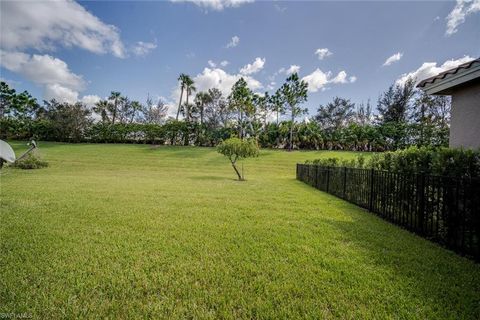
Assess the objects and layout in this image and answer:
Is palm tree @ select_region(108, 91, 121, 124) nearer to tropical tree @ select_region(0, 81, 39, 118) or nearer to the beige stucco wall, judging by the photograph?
tropical tree @ select_region(0, 81, 39, 118)

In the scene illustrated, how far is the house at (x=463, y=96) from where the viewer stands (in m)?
4.14

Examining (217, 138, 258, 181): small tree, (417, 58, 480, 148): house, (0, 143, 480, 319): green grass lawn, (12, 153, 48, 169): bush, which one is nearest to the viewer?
(0, 143, 480, 319): green grass lawn

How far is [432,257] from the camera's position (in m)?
3.24

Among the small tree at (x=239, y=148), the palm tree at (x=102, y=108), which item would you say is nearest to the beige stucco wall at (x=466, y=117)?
the small tree at (x=239, y=148)

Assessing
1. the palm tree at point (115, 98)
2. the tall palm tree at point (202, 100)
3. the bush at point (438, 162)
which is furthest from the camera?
the palm tree at point (115, 98)

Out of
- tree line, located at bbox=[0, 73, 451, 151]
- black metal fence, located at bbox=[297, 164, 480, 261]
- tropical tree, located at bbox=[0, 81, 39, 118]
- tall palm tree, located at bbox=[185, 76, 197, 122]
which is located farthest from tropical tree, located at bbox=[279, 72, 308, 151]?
tropical tree, located at bbox=[0, 81, 39, 118]

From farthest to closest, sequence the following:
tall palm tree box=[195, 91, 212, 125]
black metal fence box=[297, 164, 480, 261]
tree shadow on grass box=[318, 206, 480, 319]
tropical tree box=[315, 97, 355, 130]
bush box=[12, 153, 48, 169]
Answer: tropical tree box=[315, 97, 355, 130], tall palm tree box=[195, 91, 212, 125], bush box=[12, 153, 48, 169], black metal fence box=[297, 164, 480, 261], tree shadow on grass box=[318, 206, 480, 319]

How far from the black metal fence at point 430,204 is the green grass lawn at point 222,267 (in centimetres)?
30

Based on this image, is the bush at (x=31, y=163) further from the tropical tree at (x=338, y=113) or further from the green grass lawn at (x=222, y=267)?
the tropical tree at (x=338, y=113)

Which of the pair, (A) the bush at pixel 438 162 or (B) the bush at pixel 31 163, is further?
(B) the bush at pixel 31 163

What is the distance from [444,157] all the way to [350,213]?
8.11 feet

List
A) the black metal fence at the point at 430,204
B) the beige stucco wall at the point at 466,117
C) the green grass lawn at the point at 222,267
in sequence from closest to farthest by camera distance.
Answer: the green grass lawn at the point at 222,267 < the black metal fence at the point at 430,204 < the beige stucco wall at the point at 466,117

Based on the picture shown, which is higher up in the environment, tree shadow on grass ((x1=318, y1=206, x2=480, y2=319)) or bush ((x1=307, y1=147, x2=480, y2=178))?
bush ((x1=307, y1=147, x2=480, y2=178))

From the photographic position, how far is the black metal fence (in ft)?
10.9
